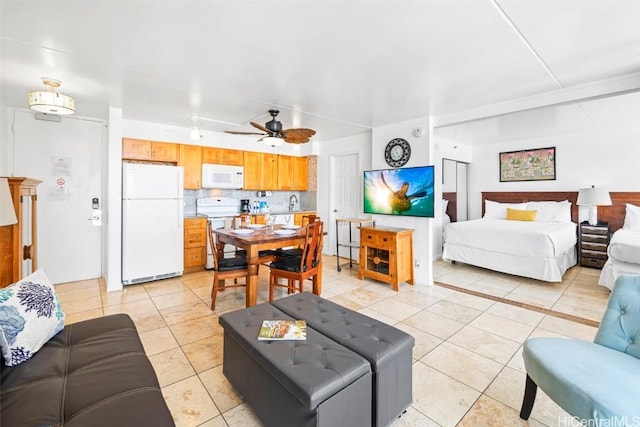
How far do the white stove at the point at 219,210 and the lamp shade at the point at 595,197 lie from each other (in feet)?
19.5

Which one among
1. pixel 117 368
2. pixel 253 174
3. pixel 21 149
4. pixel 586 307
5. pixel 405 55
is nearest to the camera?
pixel 117 368

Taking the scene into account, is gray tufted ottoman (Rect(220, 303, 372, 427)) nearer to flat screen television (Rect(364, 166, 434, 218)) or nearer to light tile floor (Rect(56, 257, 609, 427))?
light tile floor (Rect(56, 257, 609, 427))

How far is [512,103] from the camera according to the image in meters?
3.31

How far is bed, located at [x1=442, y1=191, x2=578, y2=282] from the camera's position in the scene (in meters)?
3.92

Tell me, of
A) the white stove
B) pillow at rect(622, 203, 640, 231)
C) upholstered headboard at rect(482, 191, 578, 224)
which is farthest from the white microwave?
pillow at rect(622, 203, 640, 231)

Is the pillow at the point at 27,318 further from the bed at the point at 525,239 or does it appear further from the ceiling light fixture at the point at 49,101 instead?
the bed at the point at 525,239

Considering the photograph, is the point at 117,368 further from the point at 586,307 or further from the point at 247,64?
the point at 586,307

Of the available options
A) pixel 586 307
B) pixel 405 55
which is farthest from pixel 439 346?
pixel 405 55

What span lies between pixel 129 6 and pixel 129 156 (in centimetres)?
304

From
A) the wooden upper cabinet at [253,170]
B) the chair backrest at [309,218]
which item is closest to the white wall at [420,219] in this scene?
the chair backrest at [309,218]

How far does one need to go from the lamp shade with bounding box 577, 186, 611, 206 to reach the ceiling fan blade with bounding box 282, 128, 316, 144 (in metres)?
4.74

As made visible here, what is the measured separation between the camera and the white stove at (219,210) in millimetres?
4762

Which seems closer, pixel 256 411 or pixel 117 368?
pixel 117 368

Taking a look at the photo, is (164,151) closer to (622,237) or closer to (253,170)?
(253,170)
